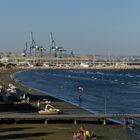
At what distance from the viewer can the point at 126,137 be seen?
40750 millimetres

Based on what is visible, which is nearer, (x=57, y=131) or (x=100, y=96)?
(x=57, y=131)

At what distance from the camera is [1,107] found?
183ft

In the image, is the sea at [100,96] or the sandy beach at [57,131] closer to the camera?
the sandy beach at [57,131]

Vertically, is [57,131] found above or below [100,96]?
above

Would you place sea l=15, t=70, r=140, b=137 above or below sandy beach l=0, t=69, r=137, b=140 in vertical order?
below

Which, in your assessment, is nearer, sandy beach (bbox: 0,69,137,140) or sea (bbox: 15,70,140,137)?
sandy beach (bbox: 0,69,137,140)

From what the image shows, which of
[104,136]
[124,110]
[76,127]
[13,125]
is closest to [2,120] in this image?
[13,125]

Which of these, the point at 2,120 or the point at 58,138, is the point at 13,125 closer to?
the point at 2,120

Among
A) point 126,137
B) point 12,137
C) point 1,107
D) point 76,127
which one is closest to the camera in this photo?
point 12,137

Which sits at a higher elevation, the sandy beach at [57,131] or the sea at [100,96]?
the sandy beach at [57,131]

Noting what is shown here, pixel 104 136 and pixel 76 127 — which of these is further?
pixel 76 127

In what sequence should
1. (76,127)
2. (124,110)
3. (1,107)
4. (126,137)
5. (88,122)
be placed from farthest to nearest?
(124,110)
(1,107)
(88,122)
(76,127)
(126,137)

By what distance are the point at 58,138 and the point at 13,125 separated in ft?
23.0

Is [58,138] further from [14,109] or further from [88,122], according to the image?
[14,109]
